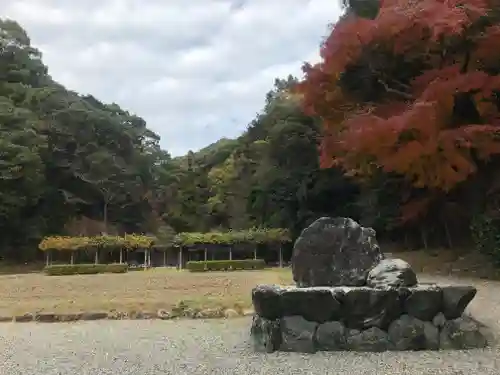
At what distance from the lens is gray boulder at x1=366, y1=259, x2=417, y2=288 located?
17.6 feet

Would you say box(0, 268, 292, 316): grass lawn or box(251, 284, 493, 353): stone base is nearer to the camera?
box(251, 284, 493, 353): stone base

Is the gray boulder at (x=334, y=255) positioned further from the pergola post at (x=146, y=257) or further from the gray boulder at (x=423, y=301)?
the pergola post at (x=146, y=257)

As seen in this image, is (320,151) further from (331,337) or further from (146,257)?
(146,257)

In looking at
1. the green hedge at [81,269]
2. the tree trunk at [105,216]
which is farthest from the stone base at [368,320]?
the tree trunk at [105,216]

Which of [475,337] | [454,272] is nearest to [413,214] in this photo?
[454,272]

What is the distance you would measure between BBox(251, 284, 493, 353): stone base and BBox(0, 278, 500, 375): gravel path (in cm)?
18

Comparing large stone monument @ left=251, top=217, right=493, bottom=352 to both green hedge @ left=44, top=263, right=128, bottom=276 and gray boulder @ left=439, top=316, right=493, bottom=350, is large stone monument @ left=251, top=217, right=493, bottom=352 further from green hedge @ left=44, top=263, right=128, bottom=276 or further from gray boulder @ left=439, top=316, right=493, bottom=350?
green hedge @ left=44, top=263, right=128, bottom=276

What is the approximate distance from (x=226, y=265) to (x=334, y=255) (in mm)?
17373

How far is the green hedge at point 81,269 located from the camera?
853 inches

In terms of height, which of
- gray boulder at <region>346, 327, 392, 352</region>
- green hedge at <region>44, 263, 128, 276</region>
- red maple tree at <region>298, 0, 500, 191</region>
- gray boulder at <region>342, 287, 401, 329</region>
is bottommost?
green hedge at <region>44, 263, 128, 276</region>

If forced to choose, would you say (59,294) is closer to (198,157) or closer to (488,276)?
(488,276)

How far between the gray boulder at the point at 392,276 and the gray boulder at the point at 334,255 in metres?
0.20

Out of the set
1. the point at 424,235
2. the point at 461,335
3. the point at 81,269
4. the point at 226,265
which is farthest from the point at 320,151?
the point at 461,335

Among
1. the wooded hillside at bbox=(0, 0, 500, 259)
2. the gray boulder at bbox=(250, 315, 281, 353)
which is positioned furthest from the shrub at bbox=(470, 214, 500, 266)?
the gray boulder at bbox=(250, 315, 281, 353)
